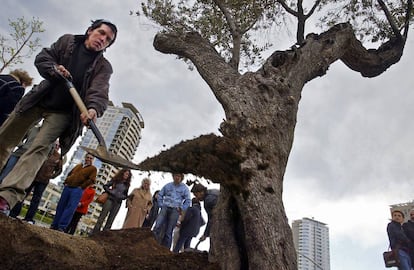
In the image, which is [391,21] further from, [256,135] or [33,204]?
[33,204]

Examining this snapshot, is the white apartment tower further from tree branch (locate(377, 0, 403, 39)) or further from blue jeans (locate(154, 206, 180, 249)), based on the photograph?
tree branch (locate(377, 0, 403, 39))

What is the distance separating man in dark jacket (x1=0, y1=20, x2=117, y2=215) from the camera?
238 cm

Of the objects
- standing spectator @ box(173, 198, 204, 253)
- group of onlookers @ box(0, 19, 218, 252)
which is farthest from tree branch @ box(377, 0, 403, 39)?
standing spectator @ box(173, 198, 204, 253)

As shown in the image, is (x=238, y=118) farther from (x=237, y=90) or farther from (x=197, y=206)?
(x=197, y=206)

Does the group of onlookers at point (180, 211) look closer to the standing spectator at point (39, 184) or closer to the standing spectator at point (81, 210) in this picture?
the standing spectator at point (81, 210)

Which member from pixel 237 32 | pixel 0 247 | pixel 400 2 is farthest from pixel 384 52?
A: pixel 0 247

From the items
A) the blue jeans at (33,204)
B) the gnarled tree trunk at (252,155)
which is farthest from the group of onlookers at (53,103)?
the blue jeans at (33,204)

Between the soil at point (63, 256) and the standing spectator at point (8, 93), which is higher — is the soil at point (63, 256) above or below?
below

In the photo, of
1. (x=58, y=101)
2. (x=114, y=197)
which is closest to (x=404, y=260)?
(x=114, y=197)

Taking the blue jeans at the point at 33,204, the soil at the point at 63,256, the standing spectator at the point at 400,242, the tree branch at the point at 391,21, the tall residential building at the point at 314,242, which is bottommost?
the soil at the point at 63,256

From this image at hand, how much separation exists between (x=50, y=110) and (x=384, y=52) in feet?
17.3

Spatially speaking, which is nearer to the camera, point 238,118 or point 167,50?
point 238,118

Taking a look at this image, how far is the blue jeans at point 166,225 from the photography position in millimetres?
5246

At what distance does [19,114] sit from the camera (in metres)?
2.59
